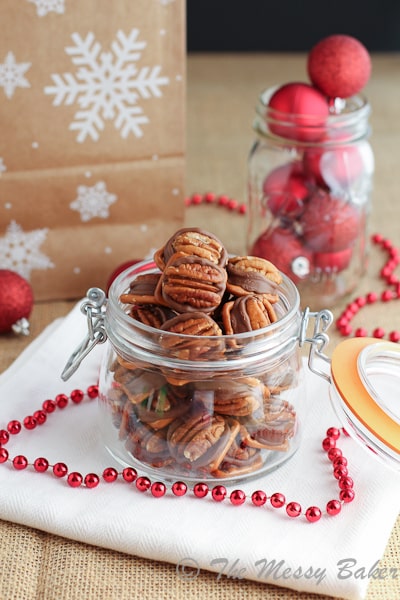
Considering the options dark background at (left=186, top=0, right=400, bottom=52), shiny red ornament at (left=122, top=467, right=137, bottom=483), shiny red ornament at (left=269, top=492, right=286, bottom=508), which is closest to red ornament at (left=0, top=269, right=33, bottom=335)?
shiny red ornament at (left=122, top=467, right=137, bottom=483)

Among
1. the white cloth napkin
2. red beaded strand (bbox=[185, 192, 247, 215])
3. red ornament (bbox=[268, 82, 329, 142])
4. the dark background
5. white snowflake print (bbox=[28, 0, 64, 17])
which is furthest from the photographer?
the dark background

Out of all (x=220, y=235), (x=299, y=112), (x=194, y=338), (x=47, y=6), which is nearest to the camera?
(x=194, y=338)

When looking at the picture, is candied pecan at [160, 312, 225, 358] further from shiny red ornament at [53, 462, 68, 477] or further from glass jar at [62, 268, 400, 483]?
shiny red ornament at [53, 462, 68, 477]

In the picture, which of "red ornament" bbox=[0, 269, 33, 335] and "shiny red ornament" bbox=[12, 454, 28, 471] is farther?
"red ornament" bbox=[0, 269, 33, 335]

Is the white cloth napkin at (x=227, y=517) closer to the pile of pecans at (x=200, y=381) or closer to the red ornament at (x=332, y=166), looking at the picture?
the pile of pecans at (x=200, y=381)

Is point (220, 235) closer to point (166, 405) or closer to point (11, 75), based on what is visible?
point (11, 75)

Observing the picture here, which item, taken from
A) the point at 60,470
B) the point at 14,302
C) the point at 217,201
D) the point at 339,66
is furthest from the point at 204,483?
the point at 217,201
